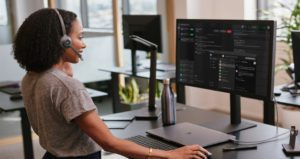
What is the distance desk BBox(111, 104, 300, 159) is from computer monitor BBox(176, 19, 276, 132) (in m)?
0.10

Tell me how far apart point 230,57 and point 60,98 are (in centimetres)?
82

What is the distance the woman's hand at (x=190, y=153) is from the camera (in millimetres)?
1620

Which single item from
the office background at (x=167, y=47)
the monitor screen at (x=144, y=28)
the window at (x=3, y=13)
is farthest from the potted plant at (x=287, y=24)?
the window at (x=3, y=13)

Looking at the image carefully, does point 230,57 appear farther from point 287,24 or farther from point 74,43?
point 287,24

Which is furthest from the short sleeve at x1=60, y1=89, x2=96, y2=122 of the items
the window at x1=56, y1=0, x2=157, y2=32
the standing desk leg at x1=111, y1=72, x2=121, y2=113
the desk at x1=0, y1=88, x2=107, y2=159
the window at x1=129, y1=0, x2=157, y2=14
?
the window at x1=129, y1=0, x2=157, y2=14

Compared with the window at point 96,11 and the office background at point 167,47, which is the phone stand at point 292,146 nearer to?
the office background at point 167,47

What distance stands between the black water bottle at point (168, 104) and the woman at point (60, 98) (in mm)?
524

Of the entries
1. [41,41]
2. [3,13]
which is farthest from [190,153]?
[3,13]

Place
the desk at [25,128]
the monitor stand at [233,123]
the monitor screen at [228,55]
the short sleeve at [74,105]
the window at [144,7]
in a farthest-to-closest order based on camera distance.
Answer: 1. the window at [144,7]
2. the desk at [25,128]
3. the monitor stand at [233,123]
4. the monitor screen at [228,55]
5. the short sleeve at [74,105]

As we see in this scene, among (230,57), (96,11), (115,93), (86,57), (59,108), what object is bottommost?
(115,93)

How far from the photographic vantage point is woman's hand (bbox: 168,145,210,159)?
5.32 ft

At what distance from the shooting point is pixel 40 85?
1.58 m

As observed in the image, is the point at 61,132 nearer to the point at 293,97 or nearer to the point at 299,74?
the point at 299,74

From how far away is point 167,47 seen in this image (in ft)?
17.8
